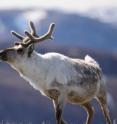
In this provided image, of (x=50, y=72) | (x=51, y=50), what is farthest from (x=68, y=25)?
(x=50, y=72)

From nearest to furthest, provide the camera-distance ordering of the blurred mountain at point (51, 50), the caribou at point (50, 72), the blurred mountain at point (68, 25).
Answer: the caribou at point (50, 72)
the blurred mountain at point (51, 50)
the blurred mountain at point (68, 25)

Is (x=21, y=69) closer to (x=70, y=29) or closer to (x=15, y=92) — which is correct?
(x=15, y=92)

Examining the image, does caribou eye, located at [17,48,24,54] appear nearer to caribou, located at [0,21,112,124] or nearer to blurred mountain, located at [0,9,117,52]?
caribou, located at [0,21,112,124]

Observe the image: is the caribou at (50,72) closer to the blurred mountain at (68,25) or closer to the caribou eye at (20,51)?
the caribou eye at (20,51)

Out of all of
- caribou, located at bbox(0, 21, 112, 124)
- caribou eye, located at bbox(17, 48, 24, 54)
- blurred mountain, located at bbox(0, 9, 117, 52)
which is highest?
caribou eye, located at bbox(17, 48, 24, 54)

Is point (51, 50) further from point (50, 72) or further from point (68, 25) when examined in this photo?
point (50, 72)

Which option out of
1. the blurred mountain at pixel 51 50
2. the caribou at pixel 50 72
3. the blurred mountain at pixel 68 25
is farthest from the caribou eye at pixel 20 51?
the blurred mountain at pixel 68 25

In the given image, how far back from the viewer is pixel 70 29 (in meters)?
155

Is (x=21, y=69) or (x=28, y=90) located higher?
(x=21, y=69)

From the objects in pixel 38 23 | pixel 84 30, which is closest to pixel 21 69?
pixel 38 23

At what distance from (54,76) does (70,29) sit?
423 ft

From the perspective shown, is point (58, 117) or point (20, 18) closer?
point (58, 117)

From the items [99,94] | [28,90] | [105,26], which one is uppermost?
[99,94]

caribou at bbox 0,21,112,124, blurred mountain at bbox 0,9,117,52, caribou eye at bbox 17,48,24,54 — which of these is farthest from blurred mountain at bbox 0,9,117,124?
caribou eye at bbox 17,48,24,54
